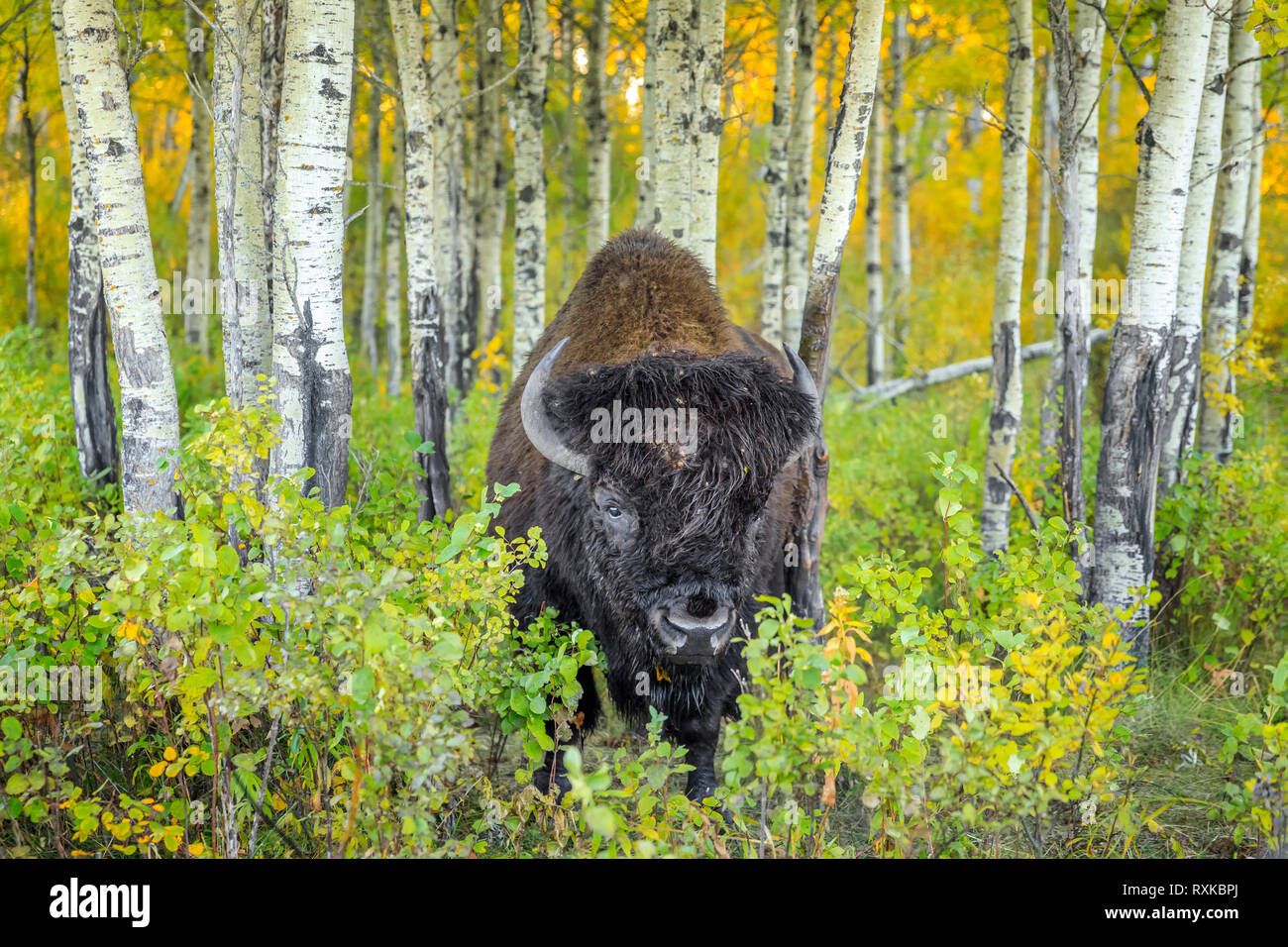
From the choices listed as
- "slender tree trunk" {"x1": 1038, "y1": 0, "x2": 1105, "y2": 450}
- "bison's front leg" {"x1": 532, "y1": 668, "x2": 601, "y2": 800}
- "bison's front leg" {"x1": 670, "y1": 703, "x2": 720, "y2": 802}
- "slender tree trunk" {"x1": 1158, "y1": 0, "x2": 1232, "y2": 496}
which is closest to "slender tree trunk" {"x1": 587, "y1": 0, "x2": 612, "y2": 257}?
"slender tree trunk" {"x1": 1038, "y1": 0, "x2": 1105, "y2": 450}

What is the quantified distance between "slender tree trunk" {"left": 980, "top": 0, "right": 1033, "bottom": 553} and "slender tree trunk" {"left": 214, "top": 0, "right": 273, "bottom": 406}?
5146 millimetres

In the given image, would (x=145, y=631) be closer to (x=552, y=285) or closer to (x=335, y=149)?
(x=335, y=149)

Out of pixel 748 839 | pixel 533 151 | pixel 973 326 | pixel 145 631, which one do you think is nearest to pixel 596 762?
pixel 748 839

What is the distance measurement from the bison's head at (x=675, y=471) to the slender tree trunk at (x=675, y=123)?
8.23ft

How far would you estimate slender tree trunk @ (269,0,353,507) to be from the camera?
421 cm

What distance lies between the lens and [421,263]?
6.48 m

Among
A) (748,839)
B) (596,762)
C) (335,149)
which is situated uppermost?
(335,149)

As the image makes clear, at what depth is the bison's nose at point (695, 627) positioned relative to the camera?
12.9 ft

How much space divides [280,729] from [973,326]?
16698 mm

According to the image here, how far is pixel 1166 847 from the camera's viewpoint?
4.12m

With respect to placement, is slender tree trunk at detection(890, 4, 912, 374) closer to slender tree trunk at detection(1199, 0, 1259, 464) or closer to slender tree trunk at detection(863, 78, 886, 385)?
slender tree trunk at detection(863, 78, 886, 385)

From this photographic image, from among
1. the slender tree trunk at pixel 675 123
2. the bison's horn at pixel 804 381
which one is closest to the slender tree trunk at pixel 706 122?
the slender tree trunk at pixel 675 123

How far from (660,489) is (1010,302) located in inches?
171
